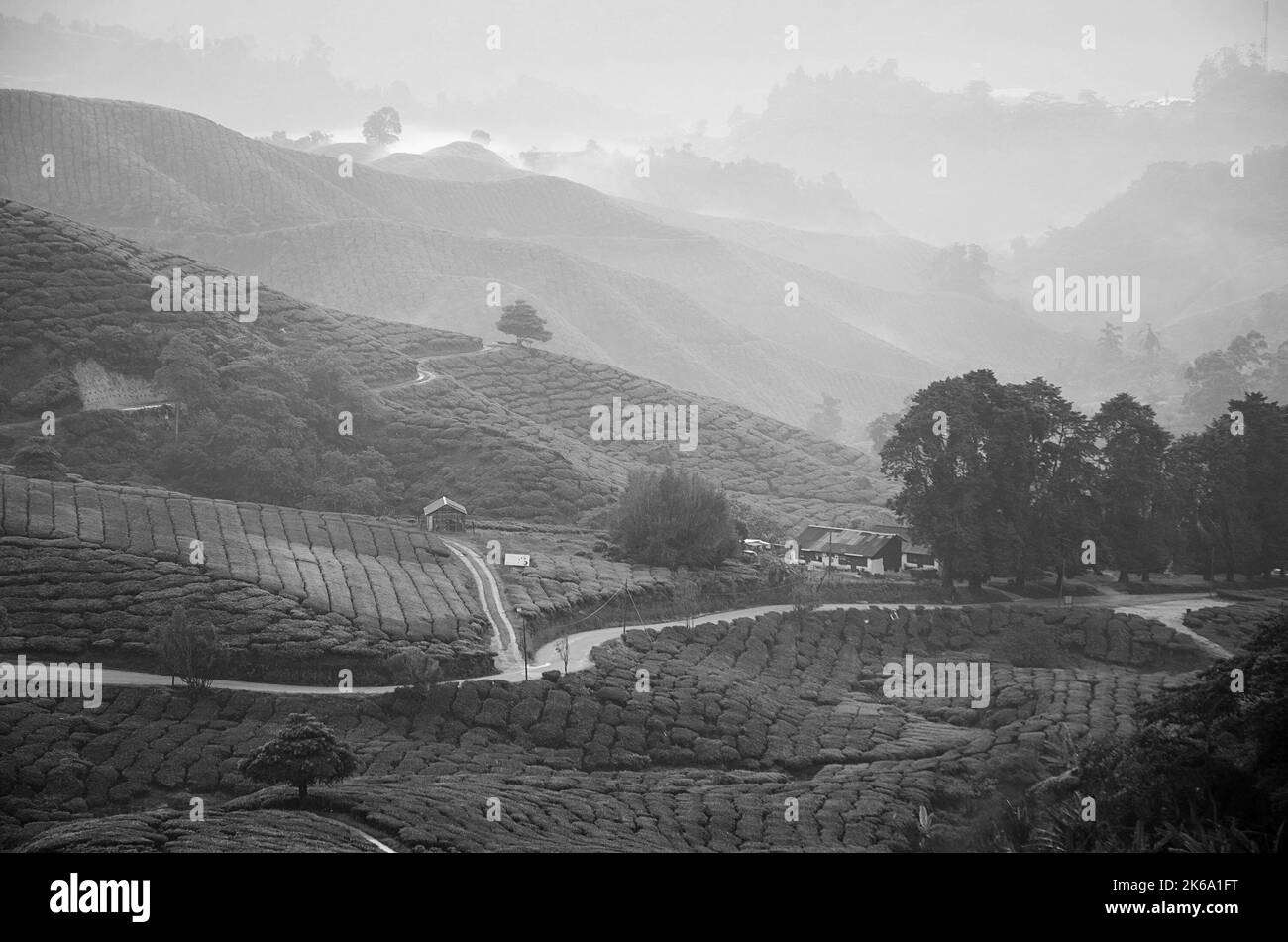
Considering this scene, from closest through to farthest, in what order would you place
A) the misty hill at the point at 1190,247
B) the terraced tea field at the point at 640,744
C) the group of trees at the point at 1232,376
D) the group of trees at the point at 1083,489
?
the terraced tea field at the point at 640,744 < the group of trees at the point at 1083,489 < the group of trees at the point at 1232,376 < the misty hill at the point at 1190,247

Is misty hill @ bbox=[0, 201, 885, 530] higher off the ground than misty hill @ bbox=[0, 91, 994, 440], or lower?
lower

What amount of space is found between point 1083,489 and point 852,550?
813 cm

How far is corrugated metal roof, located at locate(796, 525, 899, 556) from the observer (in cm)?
4572

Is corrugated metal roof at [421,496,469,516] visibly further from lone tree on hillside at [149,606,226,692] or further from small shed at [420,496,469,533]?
lone tree on hillside at [149,606,226,692]

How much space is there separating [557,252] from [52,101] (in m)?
47.8

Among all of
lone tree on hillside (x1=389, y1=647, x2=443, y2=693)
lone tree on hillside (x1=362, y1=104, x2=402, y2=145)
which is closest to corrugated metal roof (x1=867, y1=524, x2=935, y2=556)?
lone tree on hillside (x1=389, y1=647, x2=443, y2=693)

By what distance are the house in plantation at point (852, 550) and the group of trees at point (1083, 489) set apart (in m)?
2.00

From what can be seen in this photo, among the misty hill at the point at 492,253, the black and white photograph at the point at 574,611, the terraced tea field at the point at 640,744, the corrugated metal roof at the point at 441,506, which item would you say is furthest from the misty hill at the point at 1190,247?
the terraced tea field at the point at 640,744

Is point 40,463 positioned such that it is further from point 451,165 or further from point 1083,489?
point 451,165

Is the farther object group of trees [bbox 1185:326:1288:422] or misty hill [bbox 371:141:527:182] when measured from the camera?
misty hill [bbox 371:141:527:182]

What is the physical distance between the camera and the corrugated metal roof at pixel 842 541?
1800 inches

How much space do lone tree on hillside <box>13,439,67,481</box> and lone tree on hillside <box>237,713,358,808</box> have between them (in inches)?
799

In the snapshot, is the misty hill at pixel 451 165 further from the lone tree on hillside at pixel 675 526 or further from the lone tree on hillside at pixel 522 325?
the lone tree on hillside at pixel 675 526
